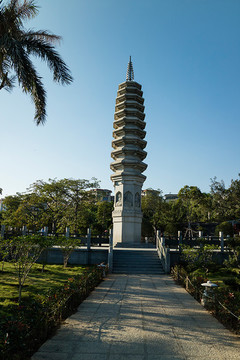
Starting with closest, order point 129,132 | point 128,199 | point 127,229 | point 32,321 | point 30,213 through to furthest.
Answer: point 32,321 → point 127,229 → point 128,199 → point 129,132 → point 30,213

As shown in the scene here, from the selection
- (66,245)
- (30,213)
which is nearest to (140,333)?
(66,245)

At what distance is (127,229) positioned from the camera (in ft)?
78.2

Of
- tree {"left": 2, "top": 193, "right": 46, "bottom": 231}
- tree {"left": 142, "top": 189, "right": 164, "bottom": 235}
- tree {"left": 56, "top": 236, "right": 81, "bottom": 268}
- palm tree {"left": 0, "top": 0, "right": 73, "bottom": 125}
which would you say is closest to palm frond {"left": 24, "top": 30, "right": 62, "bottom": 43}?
palm tree {"left": 0, "top": 0, "right": 73, "bottom": 125}

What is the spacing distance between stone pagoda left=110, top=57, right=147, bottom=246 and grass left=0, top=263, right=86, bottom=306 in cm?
777

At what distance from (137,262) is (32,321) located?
13141 mm

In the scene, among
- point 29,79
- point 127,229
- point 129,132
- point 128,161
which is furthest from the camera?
point 129,132

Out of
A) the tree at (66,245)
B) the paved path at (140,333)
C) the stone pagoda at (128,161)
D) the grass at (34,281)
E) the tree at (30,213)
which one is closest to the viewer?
the paved path at (140,333)

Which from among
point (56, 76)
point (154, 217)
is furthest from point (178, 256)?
point (154, 217)

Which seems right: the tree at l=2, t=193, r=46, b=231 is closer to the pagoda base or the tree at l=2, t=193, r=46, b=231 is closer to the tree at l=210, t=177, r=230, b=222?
the pagoda base

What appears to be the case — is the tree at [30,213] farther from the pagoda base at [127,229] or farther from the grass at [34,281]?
the grass at [34,281]

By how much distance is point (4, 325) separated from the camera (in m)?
4.94

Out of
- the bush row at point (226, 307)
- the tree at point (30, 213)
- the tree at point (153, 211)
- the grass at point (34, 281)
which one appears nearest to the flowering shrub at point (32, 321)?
the grass at point (34, 281)

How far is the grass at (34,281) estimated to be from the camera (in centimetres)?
1031

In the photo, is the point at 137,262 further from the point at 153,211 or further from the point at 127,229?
the point at 153,211
